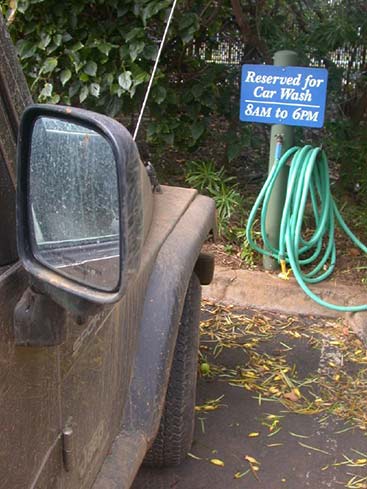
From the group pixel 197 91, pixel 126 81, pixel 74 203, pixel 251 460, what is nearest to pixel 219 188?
pixel 197 91

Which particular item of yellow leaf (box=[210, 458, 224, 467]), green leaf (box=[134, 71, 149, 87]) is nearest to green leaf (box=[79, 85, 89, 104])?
Answer: green leaf (box=[134, 71, 149, 87])

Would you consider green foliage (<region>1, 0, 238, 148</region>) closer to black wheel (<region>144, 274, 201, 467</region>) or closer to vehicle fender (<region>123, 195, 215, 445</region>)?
black wheel (<region>144, 274, 201, 467</region>)

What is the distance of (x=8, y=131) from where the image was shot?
1.46 metres

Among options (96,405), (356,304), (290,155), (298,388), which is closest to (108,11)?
(290,155)

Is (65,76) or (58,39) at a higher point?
(58,39)

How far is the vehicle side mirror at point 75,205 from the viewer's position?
1.22 m

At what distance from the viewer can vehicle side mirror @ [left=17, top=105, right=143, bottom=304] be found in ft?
4.00

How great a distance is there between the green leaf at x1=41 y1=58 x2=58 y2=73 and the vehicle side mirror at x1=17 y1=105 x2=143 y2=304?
384 centimetres

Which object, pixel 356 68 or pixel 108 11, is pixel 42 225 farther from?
pixel 356 68

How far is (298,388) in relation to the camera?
11.6ft

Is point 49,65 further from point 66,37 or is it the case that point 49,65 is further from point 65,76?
point 66,37

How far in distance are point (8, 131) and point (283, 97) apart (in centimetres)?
315

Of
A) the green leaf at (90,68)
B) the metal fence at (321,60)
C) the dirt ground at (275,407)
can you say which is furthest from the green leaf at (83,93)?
the dirt ground at (275,407)

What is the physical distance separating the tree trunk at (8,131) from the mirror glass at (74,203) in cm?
8
